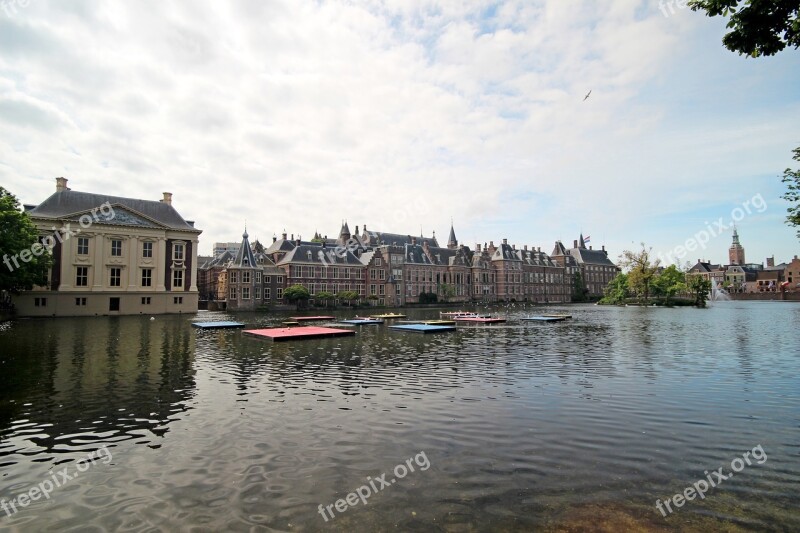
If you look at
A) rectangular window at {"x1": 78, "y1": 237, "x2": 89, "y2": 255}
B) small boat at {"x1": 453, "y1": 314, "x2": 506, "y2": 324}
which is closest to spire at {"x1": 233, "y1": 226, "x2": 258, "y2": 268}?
rectangular window at {"x1": 78, "y1": 237, "x2": 89, "y2": 255}

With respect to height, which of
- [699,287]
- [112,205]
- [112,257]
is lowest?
[699,287]

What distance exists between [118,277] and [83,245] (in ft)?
A: 19.8

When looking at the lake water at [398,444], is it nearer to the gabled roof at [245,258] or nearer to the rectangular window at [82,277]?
the rectangular window at [82,277]

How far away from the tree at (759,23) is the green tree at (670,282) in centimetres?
10286

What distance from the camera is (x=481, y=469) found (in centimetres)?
891

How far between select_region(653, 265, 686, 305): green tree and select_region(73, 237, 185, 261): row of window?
323ft

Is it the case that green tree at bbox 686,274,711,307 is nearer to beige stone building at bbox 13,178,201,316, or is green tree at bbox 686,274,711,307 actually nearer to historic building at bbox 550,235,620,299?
historic building at bbox 550,235,620,299

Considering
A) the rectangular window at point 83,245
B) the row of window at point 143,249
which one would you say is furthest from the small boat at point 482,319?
the rectangular window at point 83,245

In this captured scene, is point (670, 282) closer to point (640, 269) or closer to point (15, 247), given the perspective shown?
point (640, 269)

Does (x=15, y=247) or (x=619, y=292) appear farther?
(x=619, y=292)

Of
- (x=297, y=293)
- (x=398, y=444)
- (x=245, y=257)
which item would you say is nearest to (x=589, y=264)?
(x=297, y=293)

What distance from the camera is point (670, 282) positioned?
340ft

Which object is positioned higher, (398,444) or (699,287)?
(699,287)

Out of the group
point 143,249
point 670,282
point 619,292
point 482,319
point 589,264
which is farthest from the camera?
point 589,264
